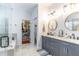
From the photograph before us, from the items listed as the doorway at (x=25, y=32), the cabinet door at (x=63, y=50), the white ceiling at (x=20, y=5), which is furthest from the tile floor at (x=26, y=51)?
the white ceiling at (x=20, y=5)

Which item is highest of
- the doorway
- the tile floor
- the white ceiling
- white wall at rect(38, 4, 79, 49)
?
the white ceiling

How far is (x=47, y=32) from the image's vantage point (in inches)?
89.7

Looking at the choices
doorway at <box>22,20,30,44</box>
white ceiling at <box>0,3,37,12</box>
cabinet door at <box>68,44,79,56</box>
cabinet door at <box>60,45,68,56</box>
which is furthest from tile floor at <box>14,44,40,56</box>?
white ceiling at <box>0,3,37,12</box>

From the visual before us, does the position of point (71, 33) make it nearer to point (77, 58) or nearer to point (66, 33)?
point (66, 33)

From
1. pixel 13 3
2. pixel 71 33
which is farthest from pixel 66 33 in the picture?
pixel 13 3

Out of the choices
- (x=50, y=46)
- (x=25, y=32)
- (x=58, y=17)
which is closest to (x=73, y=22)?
(x=58, y=17)

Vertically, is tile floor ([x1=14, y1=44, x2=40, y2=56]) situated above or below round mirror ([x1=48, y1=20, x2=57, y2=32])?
below

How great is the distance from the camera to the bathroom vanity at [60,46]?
212cm

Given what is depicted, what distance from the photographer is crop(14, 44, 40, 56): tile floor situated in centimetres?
225

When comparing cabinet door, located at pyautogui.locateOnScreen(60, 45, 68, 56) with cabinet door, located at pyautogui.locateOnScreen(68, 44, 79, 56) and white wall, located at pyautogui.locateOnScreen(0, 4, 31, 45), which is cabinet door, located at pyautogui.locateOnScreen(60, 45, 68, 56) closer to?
cabinet door, located at pyautogui.locateOnScreen(68, 44, 79, 56)

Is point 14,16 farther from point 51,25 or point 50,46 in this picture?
point 50,46

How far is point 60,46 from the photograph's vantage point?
7.34 ft

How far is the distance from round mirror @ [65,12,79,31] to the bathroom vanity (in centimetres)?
23

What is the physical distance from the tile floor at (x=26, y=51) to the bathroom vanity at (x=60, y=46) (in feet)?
0.63
